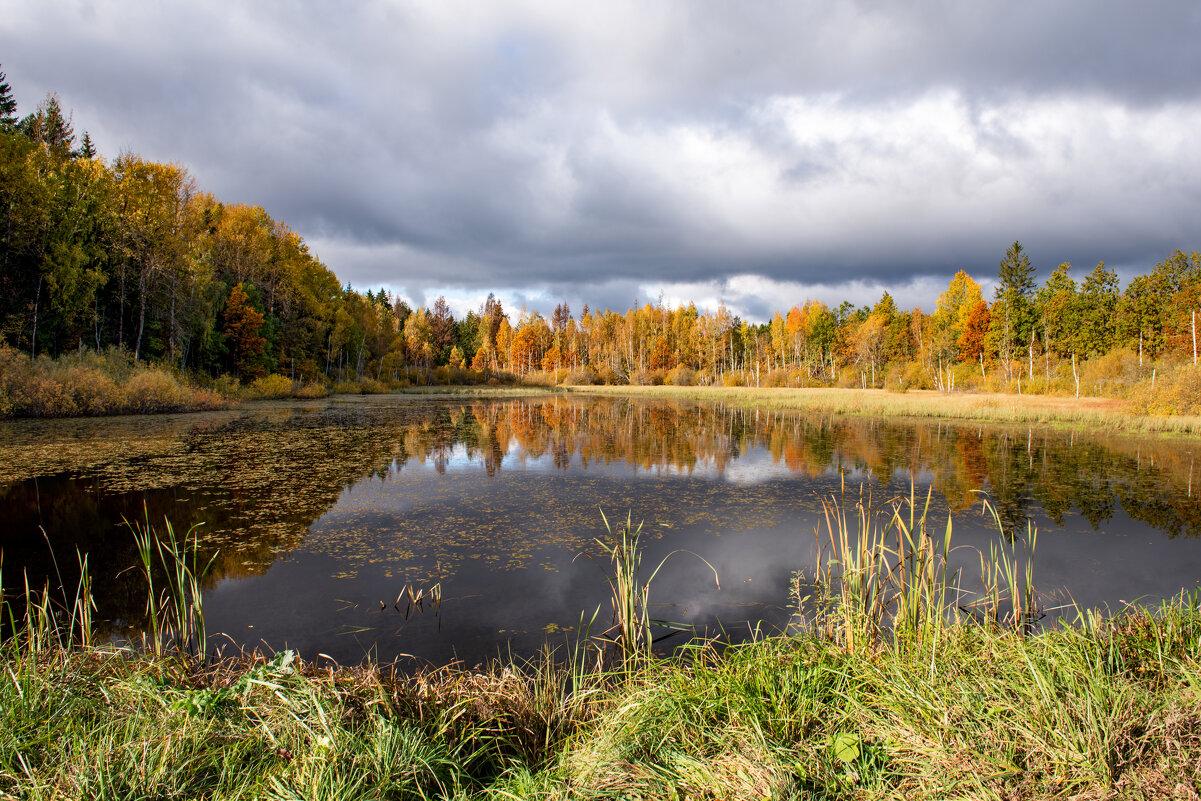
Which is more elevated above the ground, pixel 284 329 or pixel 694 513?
pixel 284 329

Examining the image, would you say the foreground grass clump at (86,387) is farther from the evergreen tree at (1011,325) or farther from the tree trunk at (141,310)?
the evergreen tree at (1011,325)

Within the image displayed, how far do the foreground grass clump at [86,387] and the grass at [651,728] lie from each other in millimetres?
19988

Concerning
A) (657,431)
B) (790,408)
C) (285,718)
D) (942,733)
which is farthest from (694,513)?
(790,408)

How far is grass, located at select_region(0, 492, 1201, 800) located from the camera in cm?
223

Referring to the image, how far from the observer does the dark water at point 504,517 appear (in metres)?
4.92

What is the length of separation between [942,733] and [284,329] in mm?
41990

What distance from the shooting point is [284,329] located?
37.7 metres

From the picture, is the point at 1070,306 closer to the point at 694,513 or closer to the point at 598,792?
the point at 694,513

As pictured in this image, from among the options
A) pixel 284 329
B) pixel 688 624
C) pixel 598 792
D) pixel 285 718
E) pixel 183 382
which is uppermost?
pixel 284 329

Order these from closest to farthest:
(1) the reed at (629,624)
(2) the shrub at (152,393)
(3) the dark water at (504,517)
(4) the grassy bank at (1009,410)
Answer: (1) the reed at (629,624) → (3) the dark water at (504,517) → (4) the grassy bank at (1009,410) → (2) the shrub at (152,393)

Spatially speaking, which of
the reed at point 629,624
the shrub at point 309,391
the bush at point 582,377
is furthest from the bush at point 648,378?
the reed at point 629,624

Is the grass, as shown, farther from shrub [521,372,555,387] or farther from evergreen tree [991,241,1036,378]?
shrub [521,372,555,387]

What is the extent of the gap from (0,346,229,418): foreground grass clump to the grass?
19988 millimetres

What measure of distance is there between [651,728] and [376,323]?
5338 cm
